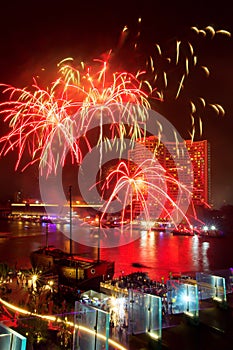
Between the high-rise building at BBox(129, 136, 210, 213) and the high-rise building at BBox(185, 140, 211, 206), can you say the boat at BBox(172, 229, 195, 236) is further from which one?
the high-rise building at BBox(185, 140, 211, 206)

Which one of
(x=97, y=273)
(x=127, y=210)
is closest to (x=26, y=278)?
(x=97, y=273)

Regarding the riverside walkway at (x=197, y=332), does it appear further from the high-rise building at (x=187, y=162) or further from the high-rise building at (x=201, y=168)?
the high-rise building at (x=201, y=168)

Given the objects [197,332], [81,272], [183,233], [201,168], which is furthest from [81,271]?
[201,168]

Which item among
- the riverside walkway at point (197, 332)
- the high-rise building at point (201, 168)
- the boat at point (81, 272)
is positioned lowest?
the boat at point (81, 272)

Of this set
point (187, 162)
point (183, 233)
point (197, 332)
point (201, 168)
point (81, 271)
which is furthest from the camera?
point (201, 168)

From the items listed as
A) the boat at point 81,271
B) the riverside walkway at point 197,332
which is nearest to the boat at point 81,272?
the boat at point 81,271

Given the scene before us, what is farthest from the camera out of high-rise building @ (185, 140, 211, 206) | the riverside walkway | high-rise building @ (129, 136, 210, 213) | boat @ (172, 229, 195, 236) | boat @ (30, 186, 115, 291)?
high-rise building @ (129, 136, 210, 213)

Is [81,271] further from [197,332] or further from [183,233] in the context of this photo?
[183,233]

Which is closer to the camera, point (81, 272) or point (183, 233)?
point (81, 272)

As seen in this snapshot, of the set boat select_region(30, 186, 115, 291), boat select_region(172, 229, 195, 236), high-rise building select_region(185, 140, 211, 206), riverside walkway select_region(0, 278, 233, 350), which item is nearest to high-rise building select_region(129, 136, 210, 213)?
high-rise building select_region(185, 140, 211, 206)

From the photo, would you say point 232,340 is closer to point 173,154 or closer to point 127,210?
point 127,210

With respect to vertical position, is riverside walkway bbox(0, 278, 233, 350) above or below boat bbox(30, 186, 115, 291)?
above
